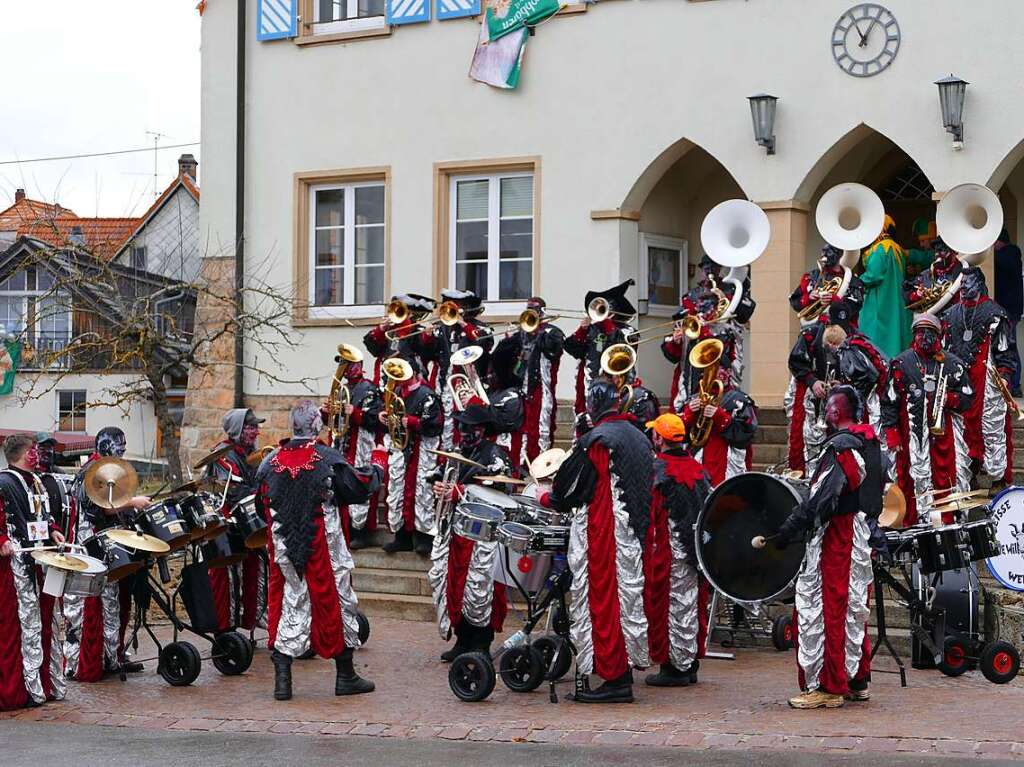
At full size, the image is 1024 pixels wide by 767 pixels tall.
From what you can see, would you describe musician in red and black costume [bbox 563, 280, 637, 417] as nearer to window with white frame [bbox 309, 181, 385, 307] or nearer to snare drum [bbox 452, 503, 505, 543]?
snare drum [bbox 452, 503, 505, 543]

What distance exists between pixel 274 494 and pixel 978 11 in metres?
9.16

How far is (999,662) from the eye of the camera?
10.9m

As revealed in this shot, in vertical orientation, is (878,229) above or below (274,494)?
above

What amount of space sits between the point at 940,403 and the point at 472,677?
503 centimetres

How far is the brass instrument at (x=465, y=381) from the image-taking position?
12.7 metres

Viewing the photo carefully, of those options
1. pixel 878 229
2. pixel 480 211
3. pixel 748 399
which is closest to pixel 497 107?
pixel 480 211

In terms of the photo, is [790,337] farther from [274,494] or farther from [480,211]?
[274,494]

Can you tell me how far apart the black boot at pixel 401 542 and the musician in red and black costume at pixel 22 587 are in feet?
13.1

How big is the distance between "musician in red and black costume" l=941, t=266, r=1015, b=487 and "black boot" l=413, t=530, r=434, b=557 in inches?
174

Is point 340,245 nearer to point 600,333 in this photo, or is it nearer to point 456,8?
point 456,8

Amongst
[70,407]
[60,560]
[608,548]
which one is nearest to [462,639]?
[608,548]

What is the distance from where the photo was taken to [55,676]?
36.9 ft

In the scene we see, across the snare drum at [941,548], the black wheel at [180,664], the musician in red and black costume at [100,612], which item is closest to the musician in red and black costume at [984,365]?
the snare drum at [941,548]

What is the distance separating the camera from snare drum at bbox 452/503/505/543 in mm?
10898
